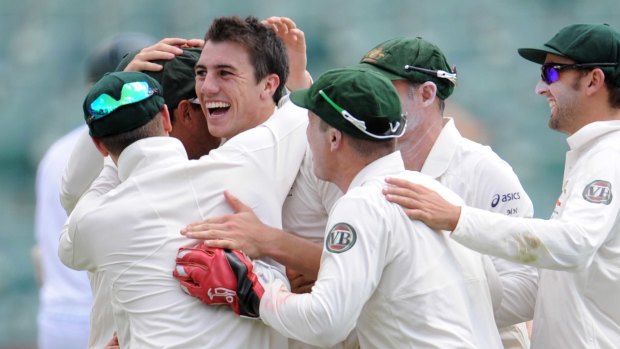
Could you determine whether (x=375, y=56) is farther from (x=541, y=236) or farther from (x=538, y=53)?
(x=541, y=236)

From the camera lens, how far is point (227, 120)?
4.07 m

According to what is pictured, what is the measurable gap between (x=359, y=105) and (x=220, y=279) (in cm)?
69

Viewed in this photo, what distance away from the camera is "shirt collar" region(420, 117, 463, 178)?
4105 millimetres

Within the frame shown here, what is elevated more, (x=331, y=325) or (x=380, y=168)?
(x=380, y=168)

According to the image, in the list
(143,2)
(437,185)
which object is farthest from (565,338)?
(143,2)

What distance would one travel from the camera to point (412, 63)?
164 inches

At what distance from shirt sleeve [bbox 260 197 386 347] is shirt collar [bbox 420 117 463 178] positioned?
31.5 inches

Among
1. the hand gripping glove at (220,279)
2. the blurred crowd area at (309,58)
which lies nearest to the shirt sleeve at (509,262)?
the hand gripping glove at (220,279)

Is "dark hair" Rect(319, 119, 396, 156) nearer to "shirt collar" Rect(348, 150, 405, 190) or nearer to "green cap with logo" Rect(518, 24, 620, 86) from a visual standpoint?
"shirt collar" Rect(348, 150, 405, 190)

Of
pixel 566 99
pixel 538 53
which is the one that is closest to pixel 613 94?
pixel 566 99

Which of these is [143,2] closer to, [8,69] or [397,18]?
[8,69]

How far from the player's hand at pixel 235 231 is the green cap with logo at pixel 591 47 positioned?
1209 millimetres

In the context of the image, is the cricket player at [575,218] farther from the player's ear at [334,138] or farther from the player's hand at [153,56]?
the player's hand at [153,56]

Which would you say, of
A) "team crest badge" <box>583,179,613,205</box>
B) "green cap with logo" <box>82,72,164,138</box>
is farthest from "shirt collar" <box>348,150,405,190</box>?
"green cap with logo" <box>82,72,164,138</box>
